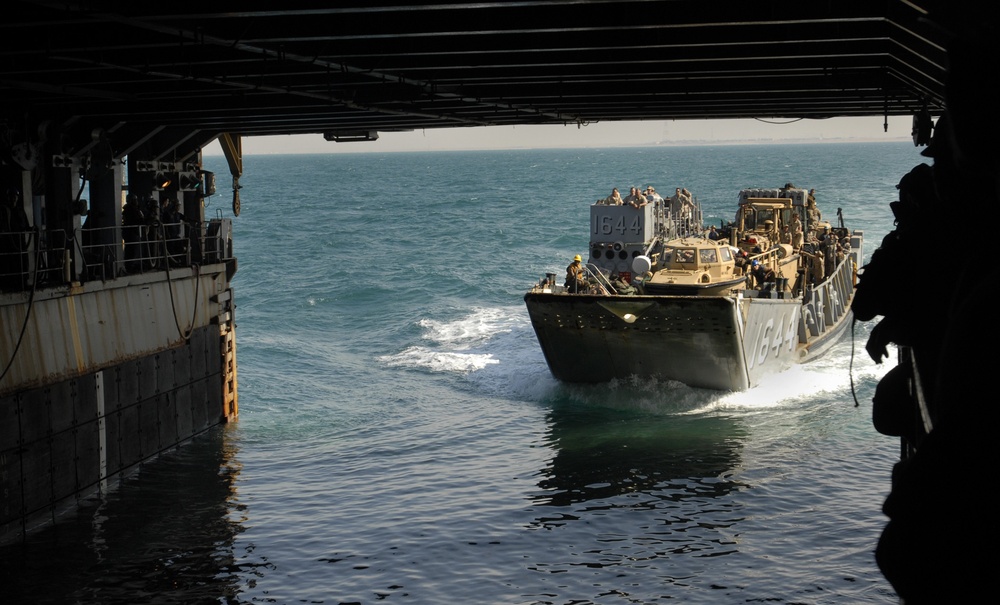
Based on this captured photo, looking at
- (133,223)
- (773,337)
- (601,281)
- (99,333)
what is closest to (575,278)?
(601,281)

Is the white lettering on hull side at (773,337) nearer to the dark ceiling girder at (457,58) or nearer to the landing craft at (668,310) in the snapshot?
the landing craft at (668,310)

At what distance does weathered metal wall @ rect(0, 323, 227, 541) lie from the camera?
67.7 feet

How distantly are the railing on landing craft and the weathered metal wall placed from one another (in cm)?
208

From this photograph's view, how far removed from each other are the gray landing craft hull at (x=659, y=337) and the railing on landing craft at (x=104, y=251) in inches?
358

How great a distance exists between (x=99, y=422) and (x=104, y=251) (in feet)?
13.9

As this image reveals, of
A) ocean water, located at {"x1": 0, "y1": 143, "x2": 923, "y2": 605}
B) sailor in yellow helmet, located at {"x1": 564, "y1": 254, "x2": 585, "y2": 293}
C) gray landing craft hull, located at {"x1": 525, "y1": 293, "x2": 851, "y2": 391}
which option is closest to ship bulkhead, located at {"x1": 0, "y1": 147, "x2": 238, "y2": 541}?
ocean water, located at {"x1": 0, "y1": 143, "x2": 923, "y2": 605}

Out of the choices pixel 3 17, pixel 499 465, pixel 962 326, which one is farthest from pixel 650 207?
pixel 962 326

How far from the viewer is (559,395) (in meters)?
34.7

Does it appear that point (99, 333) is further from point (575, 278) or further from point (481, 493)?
point (575, 278)

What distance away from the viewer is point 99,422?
23750mm

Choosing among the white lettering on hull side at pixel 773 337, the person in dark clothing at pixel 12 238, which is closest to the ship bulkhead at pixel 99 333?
the person in dark clothing at pixel 12 238

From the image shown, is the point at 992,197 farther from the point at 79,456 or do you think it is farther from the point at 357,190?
the point at 357,190

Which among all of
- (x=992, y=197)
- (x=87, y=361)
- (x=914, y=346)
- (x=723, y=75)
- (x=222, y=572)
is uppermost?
(x=723, y=75)

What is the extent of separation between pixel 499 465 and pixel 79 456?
9.52 meters
